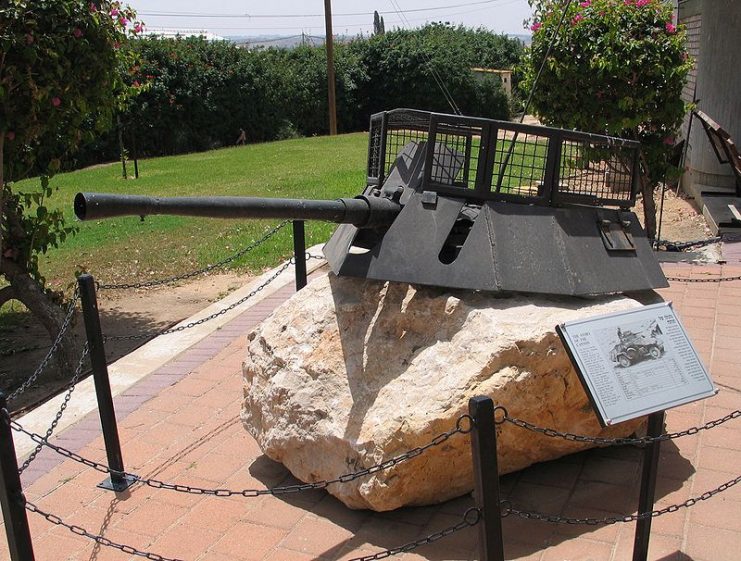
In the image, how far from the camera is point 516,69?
30.5 ft

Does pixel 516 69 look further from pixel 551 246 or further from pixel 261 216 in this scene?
pixel 261 216

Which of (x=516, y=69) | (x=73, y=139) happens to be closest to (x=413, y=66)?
(x=516, y=69)

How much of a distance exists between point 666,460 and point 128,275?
7.03 m

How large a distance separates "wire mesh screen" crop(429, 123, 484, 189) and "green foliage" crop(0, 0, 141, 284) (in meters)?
3.11

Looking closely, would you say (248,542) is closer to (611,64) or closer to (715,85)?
(611,64)

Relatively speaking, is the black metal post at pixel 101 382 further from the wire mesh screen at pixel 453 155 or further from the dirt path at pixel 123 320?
the dirt path at pixel 123 320

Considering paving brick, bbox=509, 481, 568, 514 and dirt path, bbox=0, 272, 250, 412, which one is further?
dirt path, bbox=0, 272, 250, 412

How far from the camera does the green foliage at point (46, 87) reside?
5.79m

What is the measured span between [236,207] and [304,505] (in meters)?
1.56

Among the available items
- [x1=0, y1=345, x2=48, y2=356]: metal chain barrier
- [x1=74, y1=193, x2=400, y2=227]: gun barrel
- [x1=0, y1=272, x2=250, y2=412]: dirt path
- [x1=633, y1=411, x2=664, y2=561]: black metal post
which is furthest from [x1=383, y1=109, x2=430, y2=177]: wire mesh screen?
[x1=0, y1=345, x2=48, y2=356]: metal chain barrier

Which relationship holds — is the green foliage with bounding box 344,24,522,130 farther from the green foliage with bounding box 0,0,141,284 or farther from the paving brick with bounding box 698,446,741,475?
the paving brick with bounding box 698,446,741,475

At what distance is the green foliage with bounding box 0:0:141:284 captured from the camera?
5793 millimetres

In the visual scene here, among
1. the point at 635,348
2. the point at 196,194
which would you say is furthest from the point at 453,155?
the point at 196,194

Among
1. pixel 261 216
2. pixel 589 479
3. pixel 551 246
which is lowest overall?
pixel 589 479
